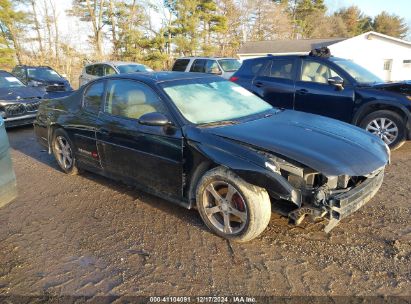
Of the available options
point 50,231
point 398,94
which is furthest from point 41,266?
point 398,94

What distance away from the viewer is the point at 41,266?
2.92 m

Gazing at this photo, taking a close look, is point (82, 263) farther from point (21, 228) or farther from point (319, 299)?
point (319, 299)

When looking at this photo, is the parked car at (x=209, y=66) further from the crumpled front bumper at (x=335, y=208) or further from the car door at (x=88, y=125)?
the crumpled front bumper at (x=335, y=208)

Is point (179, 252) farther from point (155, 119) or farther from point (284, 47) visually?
point (284, 47)

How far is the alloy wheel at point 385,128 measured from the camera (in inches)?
231

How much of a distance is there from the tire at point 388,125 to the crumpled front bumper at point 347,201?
3.24m

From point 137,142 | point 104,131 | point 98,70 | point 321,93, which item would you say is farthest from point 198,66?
point 137,142

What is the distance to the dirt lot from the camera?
261cm

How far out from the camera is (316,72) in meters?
6.60

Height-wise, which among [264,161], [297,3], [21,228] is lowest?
[21,228]

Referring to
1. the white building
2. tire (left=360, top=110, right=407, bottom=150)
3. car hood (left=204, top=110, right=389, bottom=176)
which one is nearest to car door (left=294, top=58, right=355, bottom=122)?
tire (left=360, top=110, right=407, bottom=150)

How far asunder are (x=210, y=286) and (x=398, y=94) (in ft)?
16.5

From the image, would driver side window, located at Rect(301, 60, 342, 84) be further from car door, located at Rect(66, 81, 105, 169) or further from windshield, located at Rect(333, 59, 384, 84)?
car door, located at Rect(66, 81, 105, 169)

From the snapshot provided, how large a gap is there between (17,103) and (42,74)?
16.6ft
